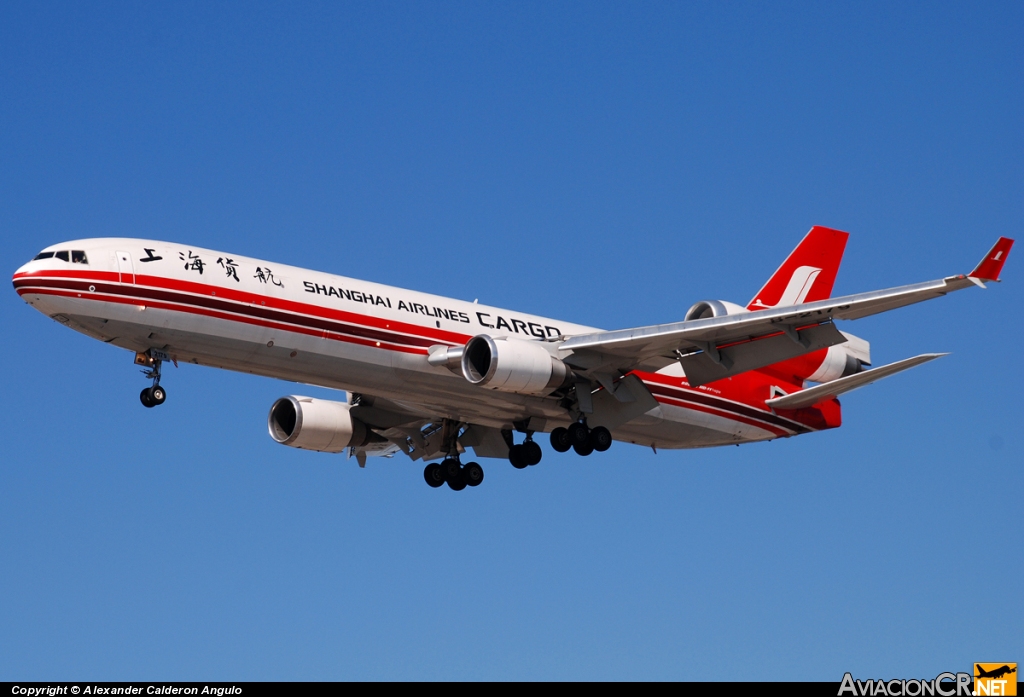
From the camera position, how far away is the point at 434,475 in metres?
48.8

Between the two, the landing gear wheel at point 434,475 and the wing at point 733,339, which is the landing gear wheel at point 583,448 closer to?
the wing at point 733,339

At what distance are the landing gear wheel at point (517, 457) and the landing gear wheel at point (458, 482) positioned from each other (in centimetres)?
267

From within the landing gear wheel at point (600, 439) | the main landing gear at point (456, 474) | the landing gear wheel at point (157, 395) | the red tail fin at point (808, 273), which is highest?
the red tail fin at point (808, 273)

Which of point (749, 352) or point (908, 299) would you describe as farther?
point (749, 352)

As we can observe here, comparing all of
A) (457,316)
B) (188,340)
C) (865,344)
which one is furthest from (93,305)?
(865,344)

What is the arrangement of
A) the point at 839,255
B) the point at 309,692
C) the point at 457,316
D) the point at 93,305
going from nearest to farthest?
A: the point at 309,692, the point at 93,305, the point at 457,316, the point at 839,255

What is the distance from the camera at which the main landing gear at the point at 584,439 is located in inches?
1734

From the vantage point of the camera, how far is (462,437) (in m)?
49.1

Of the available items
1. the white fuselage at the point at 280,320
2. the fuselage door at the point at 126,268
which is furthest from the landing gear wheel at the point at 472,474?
the fuselage door at the point at 126,268

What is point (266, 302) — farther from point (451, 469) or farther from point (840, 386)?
point (840, 386)

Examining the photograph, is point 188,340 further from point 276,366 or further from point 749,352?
point 749,352

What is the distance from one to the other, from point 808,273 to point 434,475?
14989mm

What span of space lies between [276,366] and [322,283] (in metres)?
2.74

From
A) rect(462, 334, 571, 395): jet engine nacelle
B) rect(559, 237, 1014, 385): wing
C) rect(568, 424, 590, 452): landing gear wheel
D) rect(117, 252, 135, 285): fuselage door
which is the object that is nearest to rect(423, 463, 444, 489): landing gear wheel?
rect(568, 424, 590, 452): landing gear wheel
